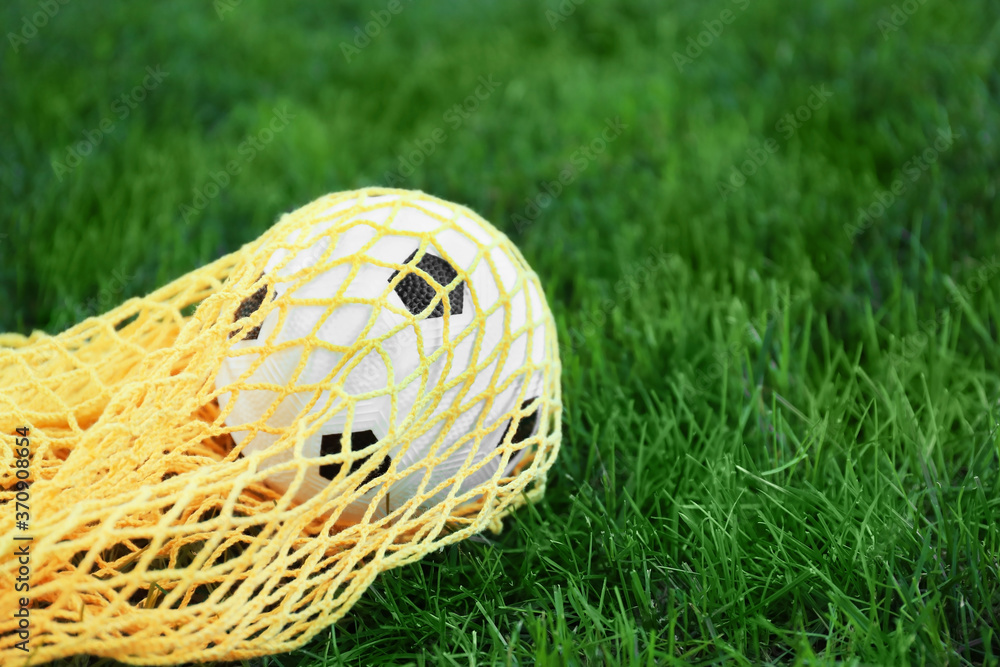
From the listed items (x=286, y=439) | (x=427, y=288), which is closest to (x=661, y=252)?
(x=427, y=288)

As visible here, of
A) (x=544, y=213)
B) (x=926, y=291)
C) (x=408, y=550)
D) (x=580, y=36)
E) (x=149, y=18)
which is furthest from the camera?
(x=580, y=36)

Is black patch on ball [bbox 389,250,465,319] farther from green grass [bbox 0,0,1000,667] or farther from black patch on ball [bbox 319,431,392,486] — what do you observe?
green grass [bbox 0,0,1000,667]

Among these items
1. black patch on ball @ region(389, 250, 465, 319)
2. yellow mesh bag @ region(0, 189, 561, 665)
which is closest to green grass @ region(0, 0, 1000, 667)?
yellow mesh bag @ region(0, 189, 561, 665)

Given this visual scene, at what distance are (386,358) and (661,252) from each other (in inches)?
Answer: 59.2

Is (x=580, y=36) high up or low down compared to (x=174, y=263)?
up

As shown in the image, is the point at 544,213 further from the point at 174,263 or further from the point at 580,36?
the point at 580,36

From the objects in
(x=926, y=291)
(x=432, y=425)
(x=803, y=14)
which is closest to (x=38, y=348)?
(x=432, y=425)

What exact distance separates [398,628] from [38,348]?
106 centimetres

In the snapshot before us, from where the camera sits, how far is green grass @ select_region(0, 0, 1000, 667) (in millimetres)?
1628

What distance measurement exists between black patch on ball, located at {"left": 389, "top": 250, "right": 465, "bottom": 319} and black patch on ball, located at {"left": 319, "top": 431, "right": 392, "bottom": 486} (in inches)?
11.1

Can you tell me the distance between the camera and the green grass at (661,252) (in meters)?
1.63

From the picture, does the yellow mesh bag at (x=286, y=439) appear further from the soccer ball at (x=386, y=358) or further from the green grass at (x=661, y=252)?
the green grass at (x=661, y=252)

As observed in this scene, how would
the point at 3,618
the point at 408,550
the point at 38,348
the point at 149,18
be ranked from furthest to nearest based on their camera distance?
the point at 149,18 → the point at 38,348 → the point at 408,550 → the point at 3,618

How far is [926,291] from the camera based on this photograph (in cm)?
261
